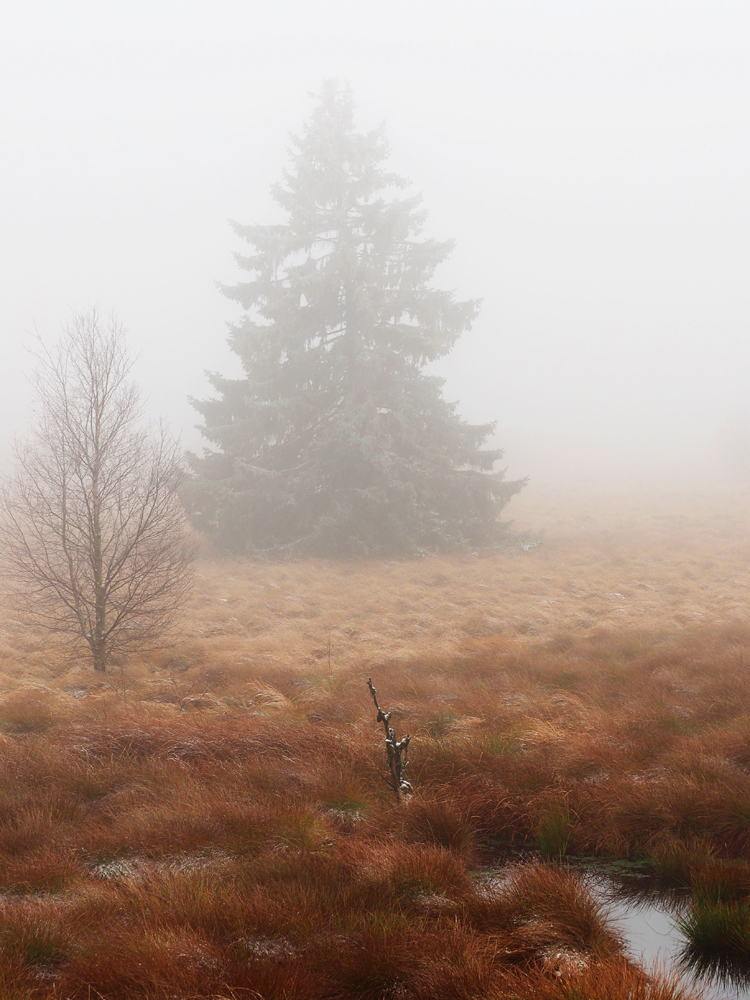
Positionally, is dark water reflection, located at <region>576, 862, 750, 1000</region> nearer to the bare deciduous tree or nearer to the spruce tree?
the bare deciduous tree

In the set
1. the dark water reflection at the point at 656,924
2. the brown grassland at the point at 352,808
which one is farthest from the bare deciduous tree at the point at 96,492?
the dark water reflection at the point at 656,924

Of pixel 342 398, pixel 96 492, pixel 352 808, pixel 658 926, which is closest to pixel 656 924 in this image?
pixel 658 926

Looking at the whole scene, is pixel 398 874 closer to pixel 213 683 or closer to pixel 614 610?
pixel 213 683

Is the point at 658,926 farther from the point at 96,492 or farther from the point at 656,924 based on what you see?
the point at 96,492

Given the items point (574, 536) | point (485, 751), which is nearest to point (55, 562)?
point (485, 751)

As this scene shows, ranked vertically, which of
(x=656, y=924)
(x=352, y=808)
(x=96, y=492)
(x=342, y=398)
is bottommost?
(x=656, y=924)

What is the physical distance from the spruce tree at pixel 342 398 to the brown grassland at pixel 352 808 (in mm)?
7906

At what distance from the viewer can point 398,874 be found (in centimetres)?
391

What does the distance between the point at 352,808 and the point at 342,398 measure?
17312 mm

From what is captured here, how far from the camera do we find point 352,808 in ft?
16.8

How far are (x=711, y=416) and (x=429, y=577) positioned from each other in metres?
56.8

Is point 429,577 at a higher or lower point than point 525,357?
lower

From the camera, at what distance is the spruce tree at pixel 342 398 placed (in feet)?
63.0

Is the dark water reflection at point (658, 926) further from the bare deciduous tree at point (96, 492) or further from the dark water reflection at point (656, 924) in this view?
the bare deciduous tree at point (96, 492)
